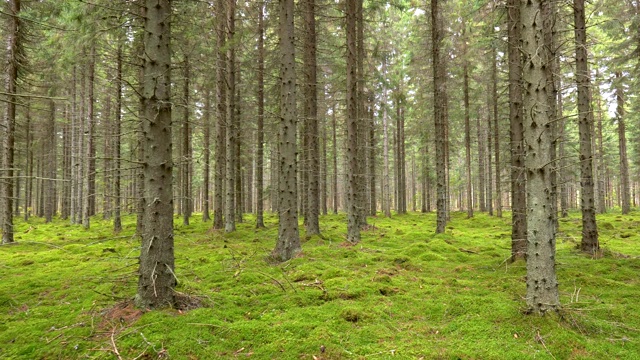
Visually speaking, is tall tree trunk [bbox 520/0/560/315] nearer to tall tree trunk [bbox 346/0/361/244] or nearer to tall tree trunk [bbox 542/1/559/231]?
tall tree trunk [bbox 542/1/559/231]

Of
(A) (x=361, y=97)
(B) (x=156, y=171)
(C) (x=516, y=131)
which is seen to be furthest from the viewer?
(A) (x=361, y=97)

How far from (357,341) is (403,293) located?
2034 mm

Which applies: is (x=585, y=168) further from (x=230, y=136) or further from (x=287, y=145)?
(x=230, y=136)

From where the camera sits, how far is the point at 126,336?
4.05m

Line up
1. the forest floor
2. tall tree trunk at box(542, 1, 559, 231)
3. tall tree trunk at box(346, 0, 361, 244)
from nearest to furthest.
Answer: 1. the forest floor
2. tall tree trunk at box(542, 1, 559, 231)
3. tall tree trunk at box(346, 0, 361, 244)

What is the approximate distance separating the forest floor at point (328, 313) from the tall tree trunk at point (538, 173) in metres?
0.28

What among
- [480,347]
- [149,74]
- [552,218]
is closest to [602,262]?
[552,218]

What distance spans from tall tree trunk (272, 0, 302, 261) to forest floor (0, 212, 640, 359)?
54 centimetres

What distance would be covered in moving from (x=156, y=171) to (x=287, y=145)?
12.2 feet

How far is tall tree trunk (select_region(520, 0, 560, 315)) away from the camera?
4.36 metres

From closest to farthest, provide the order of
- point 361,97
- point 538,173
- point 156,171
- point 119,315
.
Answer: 1. point 538,173
2. point 119,315
3. point 156,171
4. point 361,97

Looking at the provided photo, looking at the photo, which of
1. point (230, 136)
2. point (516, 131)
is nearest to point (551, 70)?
point (516, 131)

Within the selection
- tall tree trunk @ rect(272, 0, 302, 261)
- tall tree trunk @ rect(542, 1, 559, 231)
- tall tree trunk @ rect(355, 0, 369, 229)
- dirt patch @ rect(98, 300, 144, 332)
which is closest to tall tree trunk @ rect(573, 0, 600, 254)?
tall tree trunk @ rect(542, 1, 559, 231)

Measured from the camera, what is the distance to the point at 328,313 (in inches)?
190
